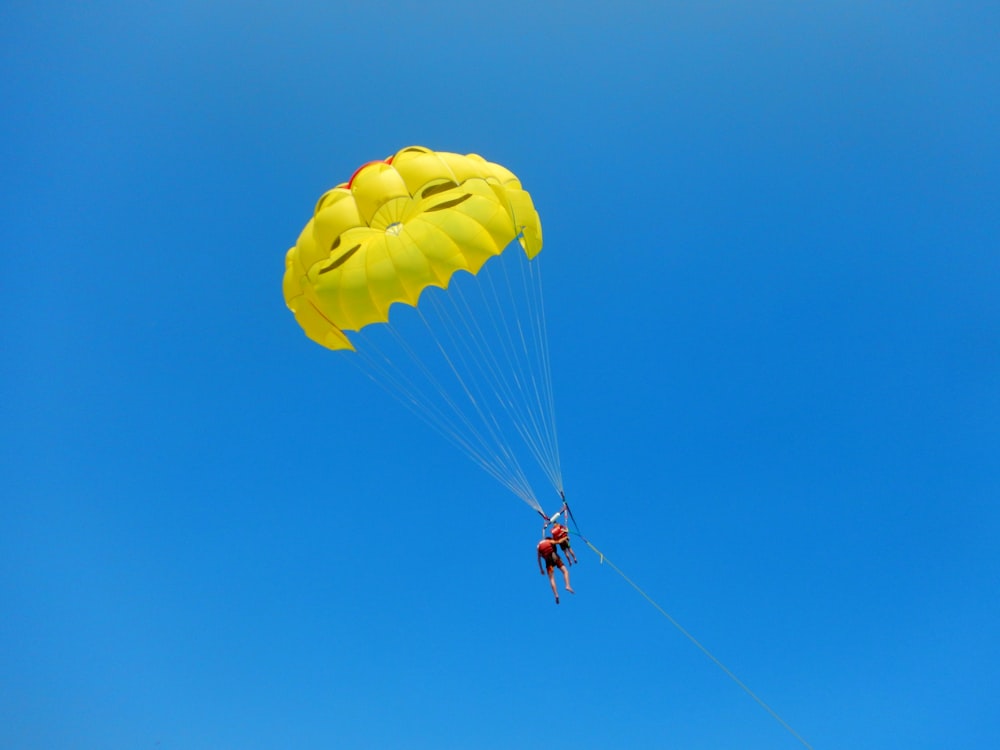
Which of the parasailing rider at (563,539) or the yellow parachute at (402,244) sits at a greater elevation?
the yellow parachute at (402,244)

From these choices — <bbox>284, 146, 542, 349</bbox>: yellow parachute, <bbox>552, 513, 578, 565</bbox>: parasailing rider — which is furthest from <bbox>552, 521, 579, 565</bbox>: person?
<bbox>284, 146, 542, 349</bbox>: yellow parachute

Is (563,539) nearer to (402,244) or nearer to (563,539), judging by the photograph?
(563,539)

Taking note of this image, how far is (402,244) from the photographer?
12.0 metres

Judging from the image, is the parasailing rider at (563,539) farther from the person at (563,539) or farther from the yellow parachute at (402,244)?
the yellow parachute at (402,244)

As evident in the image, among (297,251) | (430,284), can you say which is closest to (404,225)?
(430,284)

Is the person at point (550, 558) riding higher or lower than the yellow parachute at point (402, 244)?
lower

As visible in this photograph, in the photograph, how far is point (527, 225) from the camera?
12.8 m

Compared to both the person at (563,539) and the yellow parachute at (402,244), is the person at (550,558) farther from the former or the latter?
the yellow parachute at (402,244)

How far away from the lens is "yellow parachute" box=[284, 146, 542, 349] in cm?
1135

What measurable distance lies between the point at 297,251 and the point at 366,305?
158 cm

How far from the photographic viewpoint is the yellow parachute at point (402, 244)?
1135 centimetres

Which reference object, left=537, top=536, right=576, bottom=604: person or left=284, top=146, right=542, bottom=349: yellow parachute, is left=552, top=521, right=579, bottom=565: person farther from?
left=284, top=146, right=542, bottom=349: yellow parachute

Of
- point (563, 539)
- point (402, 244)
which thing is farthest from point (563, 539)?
point (402, 244)

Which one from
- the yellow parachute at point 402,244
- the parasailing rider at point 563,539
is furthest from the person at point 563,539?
the yellow parachute at point 402,244
